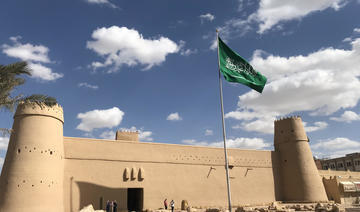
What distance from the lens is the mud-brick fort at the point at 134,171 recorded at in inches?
832

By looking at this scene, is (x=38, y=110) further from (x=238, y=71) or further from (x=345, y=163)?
(x=345, y=163)

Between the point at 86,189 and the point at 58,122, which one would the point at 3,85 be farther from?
the point at 86,189

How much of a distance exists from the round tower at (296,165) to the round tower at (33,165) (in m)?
23.1

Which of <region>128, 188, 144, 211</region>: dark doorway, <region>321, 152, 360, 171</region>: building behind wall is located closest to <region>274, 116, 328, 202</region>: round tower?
<region>128, 188, 144, 211</region>: dark doorway

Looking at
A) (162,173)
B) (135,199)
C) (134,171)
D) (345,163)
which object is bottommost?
(135,199)

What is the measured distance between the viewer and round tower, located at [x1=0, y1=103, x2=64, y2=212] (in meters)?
20.2

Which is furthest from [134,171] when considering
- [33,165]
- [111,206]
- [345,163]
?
[345,163]

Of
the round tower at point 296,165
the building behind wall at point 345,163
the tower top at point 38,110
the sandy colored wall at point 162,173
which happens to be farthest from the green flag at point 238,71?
the building behind wall at point 345,163

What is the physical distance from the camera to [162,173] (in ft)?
91.8

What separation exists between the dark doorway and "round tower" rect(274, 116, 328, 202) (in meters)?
16.2

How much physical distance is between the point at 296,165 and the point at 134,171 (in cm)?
1787

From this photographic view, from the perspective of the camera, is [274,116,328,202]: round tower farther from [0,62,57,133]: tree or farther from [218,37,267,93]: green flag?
[0,62,57,133]: tree

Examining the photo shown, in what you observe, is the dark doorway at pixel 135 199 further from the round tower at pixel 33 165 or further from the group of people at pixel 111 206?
the round tower at pixel 33 165

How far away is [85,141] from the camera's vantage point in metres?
25.5
